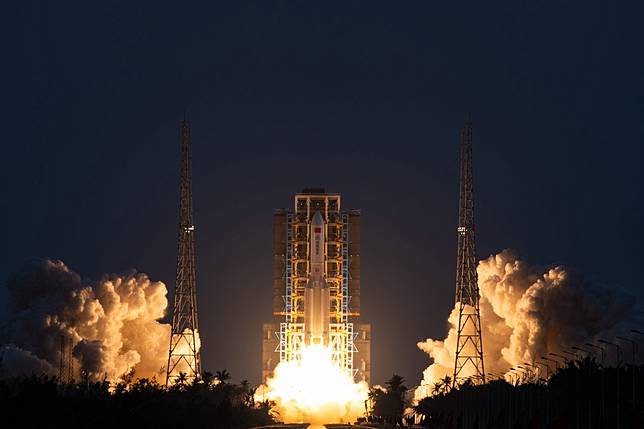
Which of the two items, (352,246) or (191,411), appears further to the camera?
(352,246)

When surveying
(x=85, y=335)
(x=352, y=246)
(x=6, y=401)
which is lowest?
(x=6, y=401)

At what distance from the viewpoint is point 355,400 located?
546 ft

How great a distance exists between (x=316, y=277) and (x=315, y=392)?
10.6 m

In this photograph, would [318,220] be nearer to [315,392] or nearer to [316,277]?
[316,277]

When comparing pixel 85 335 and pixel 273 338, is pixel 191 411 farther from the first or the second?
pixel 273 338

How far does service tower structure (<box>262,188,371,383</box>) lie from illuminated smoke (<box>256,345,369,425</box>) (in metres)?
1.67

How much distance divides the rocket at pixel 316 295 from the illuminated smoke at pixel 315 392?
1.34 meters

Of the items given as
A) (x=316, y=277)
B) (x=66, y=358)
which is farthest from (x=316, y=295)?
(x=66, y=358)

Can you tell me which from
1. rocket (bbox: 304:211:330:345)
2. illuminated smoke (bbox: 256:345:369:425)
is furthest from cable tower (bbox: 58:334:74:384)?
rocket (bbox: 304:211:330:345)

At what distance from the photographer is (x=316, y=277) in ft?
536

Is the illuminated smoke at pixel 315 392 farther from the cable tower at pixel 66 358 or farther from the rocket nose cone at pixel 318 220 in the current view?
the cable tower at pixel 66 358

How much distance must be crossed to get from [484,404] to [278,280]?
4613cm

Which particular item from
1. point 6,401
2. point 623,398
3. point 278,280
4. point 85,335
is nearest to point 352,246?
point 278,280

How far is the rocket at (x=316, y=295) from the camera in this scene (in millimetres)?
162625
